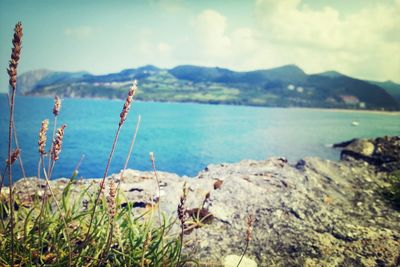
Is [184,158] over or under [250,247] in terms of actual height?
under

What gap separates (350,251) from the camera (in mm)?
3336

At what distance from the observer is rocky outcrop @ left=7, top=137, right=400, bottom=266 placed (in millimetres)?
3270

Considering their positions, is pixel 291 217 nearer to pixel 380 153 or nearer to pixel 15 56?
pixel 15 56

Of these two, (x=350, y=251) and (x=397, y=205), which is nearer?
(x=350, y=251)

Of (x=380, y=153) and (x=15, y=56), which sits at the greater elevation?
(x=15, y=56)

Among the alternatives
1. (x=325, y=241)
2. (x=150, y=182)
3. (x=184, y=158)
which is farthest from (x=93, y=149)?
(x=325, y=241)

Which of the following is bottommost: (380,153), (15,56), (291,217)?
(291,217)

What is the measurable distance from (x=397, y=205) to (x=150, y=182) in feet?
14.6

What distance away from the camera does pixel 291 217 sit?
407 centimetres

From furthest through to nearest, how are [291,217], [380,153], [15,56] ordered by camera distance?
[380,153] < [291,217] < [15,56]

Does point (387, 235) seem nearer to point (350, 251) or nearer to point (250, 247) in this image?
point (350, 251)

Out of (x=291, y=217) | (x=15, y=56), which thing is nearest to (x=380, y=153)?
(x=291, y=217)

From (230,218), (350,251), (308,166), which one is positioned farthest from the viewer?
(308,166)

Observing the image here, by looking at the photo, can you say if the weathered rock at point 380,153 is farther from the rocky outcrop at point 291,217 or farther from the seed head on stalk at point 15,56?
the seed head on stalk at point 15,56
